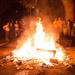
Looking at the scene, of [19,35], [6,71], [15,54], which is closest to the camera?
[6,71]

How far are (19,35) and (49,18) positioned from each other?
430 centimetres

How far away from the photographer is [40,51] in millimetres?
10961

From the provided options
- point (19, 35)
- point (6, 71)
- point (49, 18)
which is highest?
point (49, 18)

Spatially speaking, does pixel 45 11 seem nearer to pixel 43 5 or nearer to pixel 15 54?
pixel 43 5

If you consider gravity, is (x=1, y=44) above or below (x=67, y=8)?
below

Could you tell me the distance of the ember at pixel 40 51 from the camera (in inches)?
404

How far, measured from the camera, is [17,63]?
9.70 metres

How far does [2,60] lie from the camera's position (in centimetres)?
1024

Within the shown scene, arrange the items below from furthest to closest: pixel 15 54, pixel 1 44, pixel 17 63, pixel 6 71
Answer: pixel 1 44 < pixel 15 54 < pixel 17 63 < pixel 6 71

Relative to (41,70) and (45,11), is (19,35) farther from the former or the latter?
(41,70)

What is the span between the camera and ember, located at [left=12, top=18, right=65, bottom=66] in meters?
10.3

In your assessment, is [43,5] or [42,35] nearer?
[42,35]

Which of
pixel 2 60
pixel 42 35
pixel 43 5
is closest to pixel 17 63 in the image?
pixel 2 60

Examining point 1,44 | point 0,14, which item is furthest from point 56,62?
point 0,14
